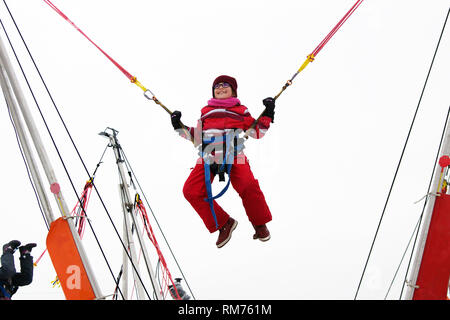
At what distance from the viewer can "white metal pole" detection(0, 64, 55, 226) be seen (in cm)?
461

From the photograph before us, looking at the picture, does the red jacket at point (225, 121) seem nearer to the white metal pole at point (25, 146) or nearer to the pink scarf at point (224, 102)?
the pink scarf at point (224, 102)

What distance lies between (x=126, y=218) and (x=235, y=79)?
3390 millimetres

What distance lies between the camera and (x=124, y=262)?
8062mm

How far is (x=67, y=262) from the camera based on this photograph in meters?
4.32

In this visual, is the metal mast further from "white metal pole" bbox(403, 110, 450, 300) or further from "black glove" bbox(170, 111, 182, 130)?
"white metal pole" bbox(403, 110, 450, 300)

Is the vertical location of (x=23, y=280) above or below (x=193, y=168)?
below

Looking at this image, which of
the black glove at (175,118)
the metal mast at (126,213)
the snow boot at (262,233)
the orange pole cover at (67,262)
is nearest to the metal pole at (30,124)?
the orange pole cover at (67,262)

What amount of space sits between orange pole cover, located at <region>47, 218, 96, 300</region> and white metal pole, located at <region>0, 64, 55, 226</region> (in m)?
0.25

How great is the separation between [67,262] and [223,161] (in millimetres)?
1997

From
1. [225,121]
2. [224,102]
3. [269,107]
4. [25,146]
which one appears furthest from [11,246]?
[269,107]

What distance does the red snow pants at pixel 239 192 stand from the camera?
17.7ft

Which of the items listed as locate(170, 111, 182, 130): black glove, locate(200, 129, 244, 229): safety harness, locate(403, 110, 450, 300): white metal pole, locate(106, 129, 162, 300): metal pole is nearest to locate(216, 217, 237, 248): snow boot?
locate(200, 129, 244, 229): safety harness
